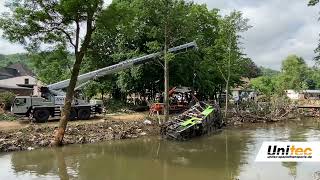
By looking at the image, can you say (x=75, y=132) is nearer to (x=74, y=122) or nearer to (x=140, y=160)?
(x=74, y=122)

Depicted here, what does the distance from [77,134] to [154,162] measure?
795 cm

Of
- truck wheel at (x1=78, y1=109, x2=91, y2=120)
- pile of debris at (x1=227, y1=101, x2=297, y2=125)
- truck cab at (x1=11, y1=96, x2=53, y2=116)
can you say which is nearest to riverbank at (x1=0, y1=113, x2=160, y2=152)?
truck cab at (x1=11, y1=96, x2=53, y2=116)

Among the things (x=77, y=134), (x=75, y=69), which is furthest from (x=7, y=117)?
(x=75, y=69)

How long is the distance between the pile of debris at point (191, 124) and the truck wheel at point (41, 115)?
28.5ft

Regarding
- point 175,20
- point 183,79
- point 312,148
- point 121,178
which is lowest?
point 121,178

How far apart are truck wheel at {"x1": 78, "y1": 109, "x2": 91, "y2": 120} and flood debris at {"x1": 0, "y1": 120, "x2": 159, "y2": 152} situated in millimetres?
2647

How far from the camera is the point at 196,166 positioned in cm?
1817

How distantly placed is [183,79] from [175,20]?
10.9 metres

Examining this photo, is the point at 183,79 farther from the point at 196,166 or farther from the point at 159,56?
the point at 196,166

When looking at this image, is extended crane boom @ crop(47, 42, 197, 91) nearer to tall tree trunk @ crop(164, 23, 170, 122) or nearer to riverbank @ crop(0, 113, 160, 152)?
tall tree trunk @ crop(164, 23, 170, 122)

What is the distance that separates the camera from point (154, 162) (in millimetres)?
19250

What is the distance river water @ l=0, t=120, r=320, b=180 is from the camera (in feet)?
53.9

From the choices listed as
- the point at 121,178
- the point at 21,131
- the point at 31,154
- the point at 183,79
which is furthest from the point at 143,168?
the point at 183,79

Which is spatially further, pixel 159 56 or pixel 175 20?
pixel 159 56
